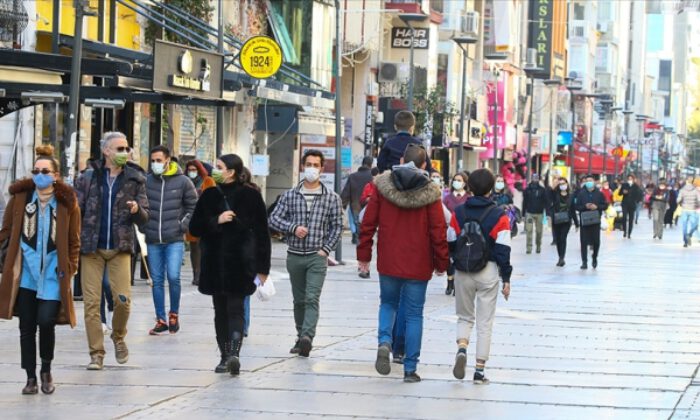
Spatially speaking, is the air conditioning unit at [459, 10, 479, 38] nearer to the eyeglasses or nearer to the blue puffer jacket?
the blue puffer jacket

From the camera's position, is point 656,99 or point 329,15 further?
point 656,99

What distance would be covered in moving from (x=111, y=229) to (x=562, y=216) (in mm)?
20202

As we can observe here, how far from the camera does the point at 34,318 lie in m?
12.3

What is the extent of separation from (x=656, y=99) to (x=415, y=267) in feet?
593

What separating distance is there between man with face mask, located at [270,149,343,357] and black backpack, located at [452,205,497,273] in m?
1.68

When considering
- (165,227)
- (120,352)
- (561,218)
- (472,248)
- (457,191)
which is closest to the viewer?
(472,248)

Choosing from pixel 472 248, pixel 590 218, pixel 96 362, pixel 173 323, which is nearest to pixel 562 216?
pixel 590 218

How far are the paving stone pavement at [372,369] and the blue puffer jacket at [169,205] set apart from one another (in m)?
1.02

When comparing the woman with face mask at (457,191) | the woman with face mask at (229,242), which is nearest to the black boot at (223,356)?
the woman with face mask at (229,242)

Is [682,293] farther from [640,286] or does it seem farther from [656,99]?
[656,99]

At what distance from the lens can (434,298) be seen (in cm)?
2267

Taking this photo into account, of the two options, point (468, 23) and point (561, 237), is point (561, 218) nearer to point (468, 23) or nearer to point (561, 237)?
point (561, 237)

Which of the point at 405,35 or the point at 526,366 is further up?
the point at 405,35

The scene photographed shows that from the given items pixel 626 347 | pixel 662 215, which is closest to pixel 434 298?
pixel 626 347
